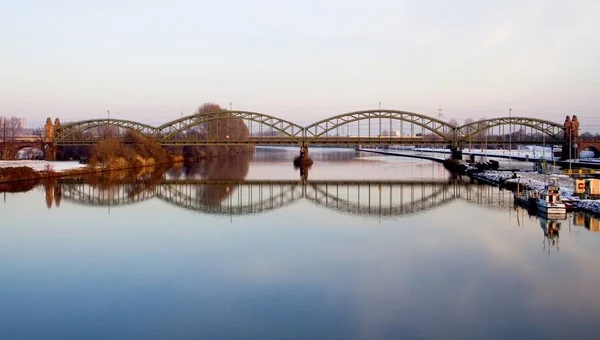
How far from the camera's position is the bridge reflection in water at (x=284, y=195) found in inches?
1323

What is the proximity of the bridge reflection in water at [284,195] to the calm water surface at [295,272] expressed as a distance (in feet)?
2.68

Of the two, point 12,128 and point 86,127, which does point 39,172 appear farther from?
point 12,128

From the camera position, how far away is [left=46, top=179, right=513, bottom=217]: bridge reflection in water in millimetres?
33594

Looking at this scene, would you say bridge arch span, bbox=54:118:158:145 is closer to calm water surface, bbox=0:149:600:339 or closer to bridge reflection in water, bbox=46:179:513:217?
bridge reflection in water, bbox=46:179:513:217

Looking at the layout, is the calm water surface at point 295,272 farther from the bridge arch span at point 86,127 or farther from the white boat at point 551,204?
the bridge arch span at point 86,127

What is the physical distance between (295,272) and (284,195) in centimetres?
2355

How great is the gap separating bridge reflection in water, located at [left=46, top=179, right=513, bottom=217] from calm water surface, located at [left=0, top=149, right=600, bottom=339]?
2.68 feet

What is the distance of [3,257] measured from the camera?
63.2ft

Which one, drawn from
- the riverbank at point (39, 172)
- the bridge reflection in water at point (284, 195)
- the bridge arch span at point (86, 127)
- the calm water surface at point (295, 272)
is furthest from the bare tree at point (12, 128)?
the calm water surface at point (295, 272)

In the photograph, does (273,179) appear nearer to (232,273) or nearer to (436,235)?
(436,235)

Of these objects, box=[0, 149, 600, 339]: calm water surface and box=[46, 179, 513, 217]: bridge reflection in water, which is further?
box=[46, 179, 513, 217]: bridge reflection in water

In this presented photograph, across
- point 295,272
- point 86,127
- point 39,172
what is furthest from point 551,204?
Result: point 86,127

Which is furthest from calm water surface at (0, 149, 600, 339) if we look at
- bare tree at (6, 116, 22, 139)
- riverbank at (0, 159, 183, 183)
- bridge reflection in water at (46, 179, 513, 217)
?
bare tree at (6, 116, 22, 139)

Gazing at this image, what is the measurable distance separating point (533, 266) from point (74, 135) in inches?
3415
